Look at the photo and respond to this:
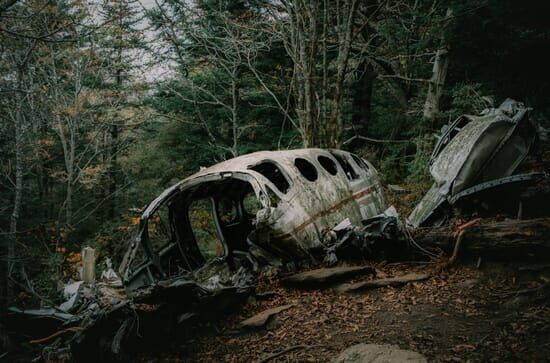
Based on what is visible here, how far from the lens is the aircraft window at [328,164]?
8.29m

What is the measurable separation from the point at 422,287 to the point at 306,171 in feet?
→ 12.2

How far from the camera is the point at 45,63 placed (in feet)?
50.0

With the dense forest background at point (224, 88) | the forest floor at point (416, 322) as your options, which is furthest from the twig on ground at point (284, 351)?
the dense forest background at point (224, 88)

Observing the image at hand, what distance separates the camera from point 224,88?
53.1 feet

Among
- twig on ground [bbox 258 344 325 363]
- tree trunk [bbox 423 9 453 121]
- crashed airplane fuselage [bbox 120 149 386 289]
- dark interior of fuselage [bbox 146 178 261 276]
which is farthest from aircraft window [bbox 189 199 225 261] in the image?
twig on ground [bbox 258 344 325 363]

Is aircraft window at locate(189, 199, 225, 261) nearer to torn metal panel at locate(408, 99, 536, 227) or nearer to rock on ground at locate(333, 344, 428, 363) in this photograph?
torn metal panel at locate(408, 99, 536, 227)

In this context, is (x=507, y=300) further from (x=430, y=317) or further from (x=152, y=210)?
(x=152, y=210)

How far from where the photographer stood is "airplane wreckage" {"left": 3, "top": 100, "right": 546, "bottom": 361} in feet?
15.3

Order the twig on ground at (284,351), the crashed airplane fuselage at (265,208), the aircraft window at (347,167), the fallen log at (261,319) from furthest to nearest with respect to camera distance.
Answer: the aircraft window at (347,167)
the crashed airplane fuselage at (265,208)
the fallen log at (261,319)
the twig on ground at (284,351)

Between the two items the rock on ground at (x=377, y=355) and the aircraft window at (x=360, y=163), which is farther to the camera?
the aircraft window at (x=360, y=163)

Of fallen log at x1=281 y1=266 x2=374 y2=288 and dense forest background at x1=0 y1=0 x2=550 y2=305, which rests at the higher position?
dense forest background at x1=0 y1=0 x2=550 y2=305

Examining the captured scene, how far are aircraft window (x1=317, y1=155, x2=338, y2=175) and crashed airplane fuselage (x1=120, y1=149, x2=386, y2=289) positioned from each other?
1.1 inches

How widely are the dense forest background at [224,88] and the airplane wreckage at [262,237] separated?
2610 millimetres

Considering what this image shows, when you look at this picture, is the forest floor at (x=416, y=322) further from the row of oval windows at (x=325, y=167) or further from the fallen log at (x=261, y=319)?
the row of oval windows at (x=325, y=167)
